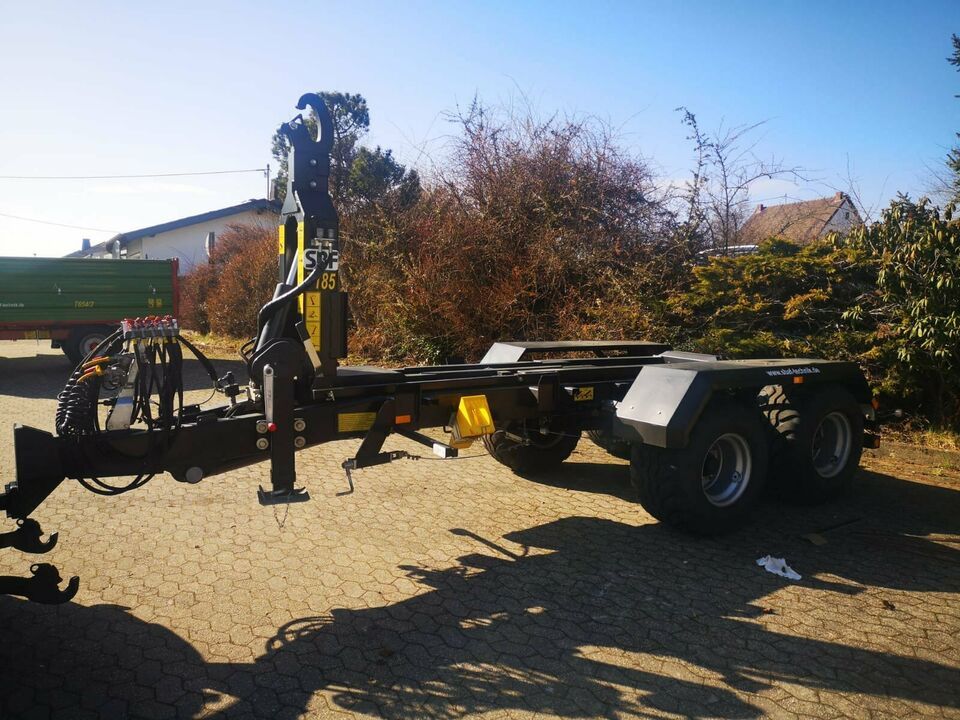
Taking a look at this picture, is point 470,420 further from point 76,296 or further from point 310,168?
point 76,296

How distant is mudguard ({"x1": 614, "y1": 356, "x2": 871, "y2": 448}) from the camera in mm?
4656

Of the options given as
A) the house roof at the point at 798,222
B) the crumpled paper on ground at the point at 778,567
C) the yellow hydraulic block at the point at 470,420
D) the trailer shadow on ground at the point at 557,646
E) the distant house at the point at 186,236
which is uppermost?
the distant house at the point at 186,236

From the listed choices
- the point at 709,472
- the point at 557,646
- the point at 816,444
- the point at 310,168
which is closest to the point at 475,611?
the point at 557,646

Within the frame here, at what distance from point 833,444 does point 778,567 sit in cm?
194

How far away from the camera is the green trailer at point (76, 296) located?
14391mm

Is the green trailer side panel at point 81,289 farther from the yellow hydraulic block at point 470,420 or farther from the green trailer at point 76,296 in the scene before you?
the yellow hydraulic block at point 470,420

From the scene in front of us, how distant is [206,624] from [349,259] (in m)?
11.7

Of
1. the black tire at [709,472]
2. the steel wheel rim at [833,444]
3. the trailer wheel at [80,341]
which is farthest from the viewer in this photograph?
the trailer wheel at [80,341]

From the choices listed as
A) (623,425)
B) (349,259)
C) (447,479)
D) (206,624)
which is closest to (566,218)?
(349,259)

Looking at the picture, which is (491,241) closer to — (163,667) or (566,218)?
(566,218)

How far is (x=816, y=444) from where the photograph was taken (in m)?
6.00

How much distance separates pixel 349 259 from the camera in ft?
48.8

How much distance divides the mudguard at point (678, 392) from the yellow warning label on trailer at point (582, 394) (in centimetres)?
42

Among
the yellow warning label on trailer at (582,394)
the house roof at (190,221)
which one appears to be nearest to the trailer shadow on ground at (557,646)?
the yellow warning label on trailer at (582,394)
